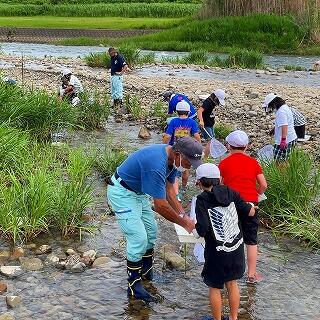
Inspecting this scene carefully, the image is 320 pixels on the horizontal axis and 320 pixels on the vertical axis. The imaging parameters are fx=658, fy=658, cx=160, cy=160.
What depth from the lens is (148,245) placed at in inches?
243

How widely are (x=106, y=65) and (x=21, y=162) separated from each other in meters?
17.0

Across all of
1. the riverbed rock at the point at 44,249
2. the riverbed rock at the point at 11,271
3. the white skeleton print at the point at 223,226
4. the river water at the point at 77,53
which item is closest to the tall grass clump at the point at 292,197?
the white skeleton print at the point at 223,226

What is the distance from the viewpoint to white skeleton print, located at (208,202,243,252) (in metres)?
5.16

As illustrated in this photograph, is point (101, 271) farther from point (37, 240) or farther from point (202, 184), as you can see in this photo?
point (202, 184)

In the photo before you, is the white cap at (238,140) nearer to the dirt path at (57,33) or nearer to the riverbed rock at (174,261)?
the riverbed rock at (174,261)

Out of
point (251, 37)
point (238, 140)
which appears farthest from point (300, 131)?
point (251, 37)

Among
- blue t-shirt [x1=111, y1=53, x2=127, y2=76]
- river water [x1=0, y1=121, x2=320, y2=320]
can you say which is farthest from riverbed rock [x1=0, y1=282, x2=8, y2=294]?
blue t-shirt [x1=111, y1=53, x2=127, y2=76]

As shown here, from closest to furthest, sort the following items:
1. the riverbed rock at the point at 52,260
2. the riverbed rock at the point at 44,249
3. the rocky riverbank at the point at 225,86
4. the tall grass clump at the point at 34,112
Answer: the riverbed rock at the point at 52,260, the riverbed rock at the point at 44,249, the tall grass clump at the point at 34,112, the rocky riverbank at the point at 225,86

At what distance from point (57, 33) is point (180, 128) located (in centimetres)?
3824

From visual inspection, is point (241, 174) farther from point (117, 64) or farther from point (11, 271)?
point (117, 64)

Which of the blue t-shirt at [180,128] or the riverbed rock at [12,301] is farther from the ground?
the blue t-shirt at [180,128]

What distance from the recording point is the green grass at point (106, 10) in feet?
193

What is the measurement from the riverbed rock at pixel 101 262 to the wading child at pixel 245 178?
1.50 metres

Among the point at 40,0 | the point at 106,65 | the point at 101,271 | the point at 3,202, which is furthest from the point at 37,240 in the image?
the point at 40,0
